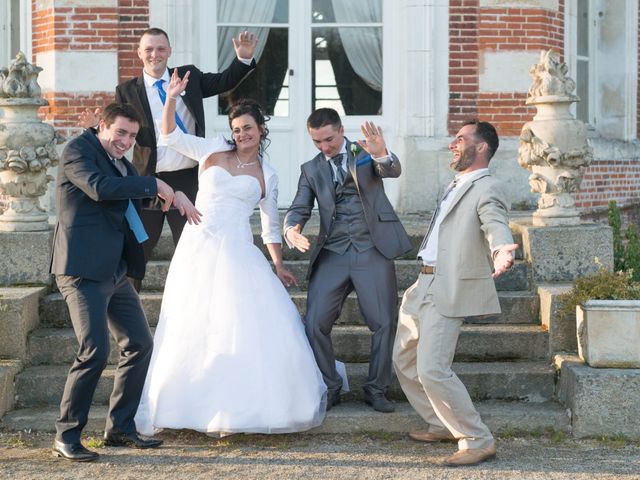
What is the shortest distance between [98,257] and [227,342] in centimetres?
94

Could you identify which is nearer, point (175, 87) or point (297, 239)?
point (297, 239)

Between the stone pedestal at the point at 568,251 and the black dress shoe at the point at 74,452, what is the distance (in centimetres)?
347

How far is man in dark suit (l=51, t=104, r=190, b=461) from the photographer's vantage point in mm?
6406

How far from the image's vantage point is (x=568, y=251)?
26.7 feet

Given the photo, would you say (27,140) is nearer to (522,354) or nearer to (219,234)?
(219,234)

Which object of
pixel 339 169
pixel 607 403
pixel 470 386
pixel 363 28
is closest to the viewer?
pixel 607 403

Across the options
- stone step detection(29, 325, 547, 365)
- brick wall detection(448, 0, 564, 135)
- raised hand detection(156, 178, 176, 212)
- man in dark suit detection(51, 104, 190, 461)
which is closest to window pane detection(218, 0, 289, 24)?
brick wall detection(448, 0, 564, 135)

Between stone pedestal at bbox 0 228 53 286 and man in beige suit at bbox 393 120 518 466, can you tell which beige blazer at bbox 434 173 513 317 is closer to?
man in beige suit at bbox 393 120 518 466

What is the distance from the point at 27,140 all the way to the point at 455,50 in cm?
435

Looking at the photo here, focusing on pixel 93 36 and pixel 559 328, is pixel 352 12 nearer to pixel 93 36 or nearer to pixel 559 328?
pixel 93 36

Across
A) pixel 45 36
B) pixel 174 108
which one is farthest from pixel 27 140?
pixel 45 36

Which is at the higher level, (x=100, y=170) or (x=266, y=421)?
(x=100, y=170)

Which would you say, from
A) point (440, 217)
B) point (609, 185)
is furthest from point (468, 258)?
point (609, 185)

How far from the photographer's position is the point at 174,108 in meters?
7.18
